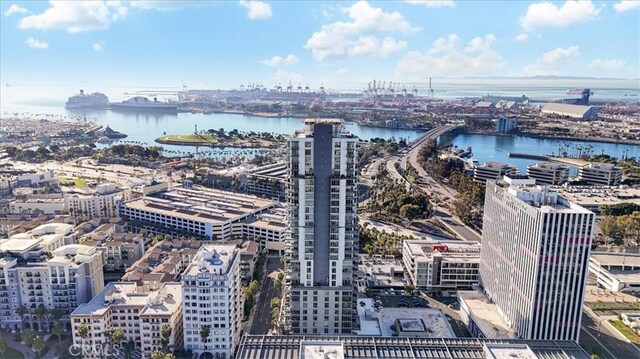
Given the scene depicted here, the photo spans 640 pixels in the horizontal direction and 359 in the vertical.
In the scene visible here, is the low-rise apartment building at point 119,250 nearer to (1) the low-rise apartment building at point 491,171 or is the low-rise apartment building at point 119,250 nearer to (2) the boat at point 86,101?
(1) the low-rise apartment building at point 491,171

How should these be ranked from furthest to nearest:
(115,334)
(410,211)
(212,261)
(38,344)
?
1. (410,211)
2. (212,261)
3. (38,344)
4. (115,334)

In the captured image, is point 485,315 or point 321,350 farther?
point 485,315

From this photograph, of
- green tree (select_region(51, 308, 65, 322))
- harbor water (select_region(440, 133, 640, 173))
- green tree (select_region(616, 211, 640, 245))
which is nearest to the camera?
green tree (select_region(51, 308, 65, 322))

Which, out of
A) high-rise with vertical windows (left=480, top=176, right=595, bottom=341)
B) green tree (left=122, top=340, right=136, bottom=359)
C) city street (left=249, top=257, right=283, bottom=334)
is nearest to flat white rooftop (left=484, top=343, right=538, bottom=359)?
high-rise with vertical windows (left=480, top=176, right=595, bottom=341)

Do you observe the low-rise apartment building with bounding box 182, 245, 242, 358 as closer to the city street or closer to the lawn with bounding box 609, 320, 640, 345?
the city street

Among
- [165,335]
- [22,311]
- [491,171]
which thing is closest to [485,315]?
[165,335]

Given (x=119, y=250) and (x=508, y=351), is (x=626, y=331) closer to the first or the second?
(x=508, y=351)
